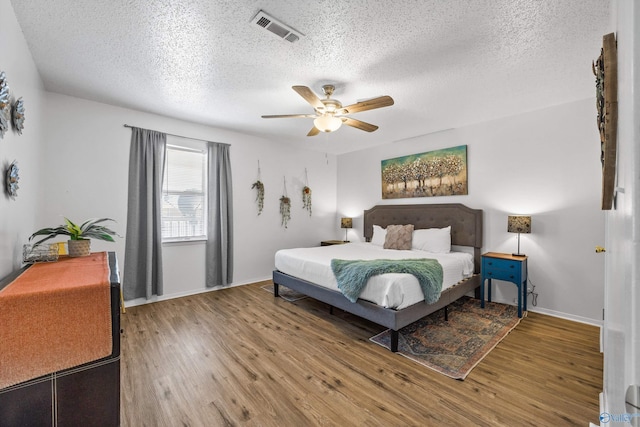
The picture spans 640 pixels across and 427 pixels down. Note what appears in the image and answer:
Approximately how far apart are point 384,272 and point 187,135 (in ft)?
11.4

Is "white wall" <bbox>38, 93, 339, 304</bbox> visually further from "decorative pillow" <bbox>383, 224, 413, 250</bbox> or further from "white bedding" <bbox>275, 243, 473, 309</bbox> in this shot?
"decorative pillow" <bbox>383, 224, 413, 250</bbox>

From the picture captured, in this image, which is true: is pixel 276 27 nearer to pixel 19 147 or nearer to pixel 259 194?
pixel 19 147

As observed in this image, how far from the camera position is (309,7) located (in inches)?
72.3

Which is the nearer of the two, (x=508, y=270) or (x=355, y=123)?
(x=355, y=123)

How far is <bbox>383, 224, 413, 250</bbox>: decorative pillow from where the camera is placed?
433 centimetres

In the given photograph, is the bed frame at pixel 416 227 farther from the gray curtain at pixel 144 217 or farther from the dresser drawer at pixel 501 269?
the gray curtain at pixel 144 217

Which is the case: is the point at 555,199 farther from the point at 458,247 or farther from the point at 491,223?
the point at 458,247

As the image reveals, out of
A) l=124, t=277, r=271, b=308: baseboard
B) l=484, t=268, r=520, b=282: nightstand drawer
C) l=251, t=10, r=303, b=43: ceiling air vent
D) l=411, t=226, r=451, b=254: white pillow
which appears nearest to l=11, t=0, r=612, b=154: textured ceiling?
l=251, t=10, r=303, b=43: ceiling air vent

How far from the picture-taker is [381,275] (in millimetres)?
2666

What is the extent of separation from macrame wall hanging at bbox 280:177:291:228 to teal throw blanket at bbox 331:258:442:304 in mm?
2574

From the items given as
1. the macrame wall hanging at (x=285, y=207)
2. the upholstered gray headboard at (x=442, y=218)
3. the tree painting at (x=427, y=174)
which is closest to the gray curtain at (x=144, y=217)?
the macrame wall hanging at (x=285, y=207)

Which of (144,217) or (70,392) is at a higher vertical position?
(144,217)

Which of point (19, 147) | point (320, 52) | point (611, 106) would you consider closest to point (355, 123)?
point (320, 52)

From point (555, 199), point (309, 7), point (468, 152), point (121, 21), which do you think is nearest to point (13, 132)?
point (121, 21)
